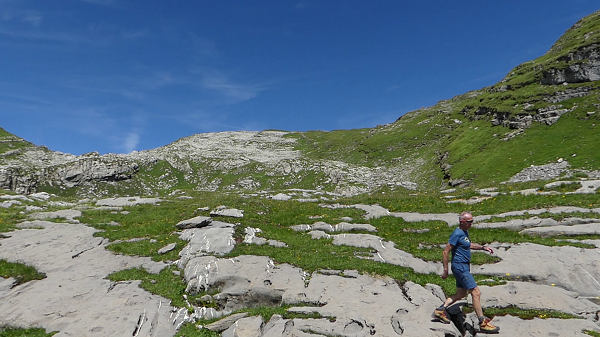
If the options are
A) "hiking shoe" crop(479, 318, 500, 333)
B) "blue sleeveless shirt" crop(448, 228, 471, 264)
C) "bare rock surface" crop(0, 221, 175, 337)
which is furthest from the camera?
"bare rock surface" crop(0, 221, 175, 337)

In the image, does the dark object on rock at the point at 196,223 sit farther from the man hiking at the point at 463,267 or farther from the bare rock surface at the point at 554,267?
the bare rock surface at the point at 554,267

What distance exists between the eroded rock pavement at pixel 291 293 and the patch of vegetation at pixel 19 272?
0.59 m

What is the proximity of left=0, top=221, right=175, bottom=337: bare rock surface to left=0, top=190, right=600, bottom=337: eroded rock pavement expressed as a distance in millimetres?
60

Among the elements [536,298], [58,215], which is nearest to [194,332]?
[536,298]

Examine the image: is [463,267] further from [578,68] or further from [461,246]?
[578,68]

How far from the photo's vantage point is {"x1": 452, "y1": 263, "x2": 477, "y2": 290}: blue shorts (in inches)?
491

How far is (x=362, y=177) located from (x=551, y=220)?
2977 inches

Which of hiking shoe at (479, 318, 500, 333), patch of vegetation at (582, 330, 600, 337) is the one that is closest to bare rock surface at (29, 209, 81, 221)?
hiking shoe at (479, 318, 500, 333)

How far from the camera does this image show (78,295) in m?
18.1

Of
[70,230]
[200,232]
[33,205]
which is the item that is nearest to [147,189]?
[33,205]

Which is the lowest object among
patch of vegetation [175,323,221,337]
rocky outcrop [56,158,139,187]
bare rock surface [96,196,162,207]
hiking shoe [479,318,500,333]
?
hiking shoe [479,318,500,333]

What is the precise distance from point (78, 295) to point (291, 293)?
13423 millimetres

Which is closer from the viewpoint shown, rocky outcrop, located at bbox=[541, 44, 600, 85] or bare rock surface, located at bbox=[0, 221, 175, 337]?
bare rock surface, located at bbox=[0, 221, 175, 337]

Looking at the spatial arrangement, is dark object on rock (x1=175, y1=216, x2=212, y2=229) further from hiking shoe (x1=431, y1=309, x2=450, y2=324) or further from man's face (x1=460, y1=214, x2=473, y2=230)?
man's face (x1=460, y1=214, x2=473, y2=230)
